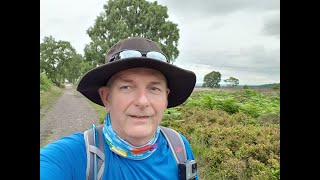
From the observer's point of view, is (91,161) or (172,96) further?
(172,96)

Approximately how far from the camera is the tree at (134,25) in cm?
1377

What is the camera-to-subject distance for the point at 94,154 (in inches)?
47.2

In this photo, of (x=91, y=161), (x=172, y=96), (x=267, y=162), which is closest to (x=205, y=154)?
(x=267, y=162)

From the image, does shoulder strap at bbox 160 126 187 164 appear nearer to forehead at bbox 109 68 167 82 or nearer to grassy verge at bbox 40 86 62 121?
forehead at bbox 109 68 167 82

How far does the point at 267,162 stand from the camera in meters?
4.82

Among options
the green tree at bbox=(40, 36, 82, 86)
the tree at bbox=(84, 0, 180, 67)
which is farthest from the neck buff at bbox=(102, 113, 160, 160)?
the green tree at bbox=(40, 36, 82, 86)

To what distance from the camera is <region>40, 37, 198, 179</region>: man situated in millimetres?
1230

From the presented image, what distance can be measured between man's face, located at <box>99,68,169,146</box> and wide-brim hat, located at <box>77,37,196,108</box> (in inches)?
1.5
